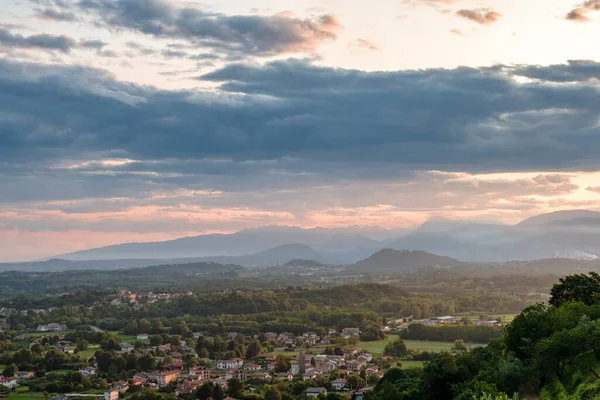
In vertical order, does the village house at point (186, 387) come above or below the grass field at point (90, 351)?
below

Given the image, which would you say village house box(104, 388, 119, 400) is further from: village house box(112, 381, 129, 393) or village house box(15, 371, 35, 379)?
village house box(15, 371, 35, 379)

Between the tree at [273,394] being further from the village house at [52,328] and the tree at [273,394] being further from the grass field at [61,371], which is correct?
the village house at [52,328]

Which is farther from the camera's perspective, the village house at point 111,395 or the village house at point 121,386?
the village house at point 121,386

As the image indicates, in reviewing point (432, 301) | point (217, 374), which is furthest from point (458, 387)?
point (432, 301)

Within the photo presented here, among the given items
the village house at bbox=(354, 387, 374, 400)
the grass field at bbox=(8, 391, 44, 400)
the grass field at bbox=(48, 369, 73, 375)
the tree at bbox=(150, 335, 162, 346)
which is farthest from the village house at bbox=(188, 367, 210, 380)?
the tree at bbox=(150, 335, 162, 346)

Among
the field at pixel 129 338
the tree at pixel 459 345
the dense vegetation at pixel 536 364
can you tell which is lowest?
the field at pixel 129 338

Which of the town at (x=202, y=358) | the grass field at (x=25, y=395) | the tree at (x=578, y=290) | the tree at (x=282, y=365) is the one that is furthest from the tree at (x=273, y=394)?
the tree at (x=578, y=290)
